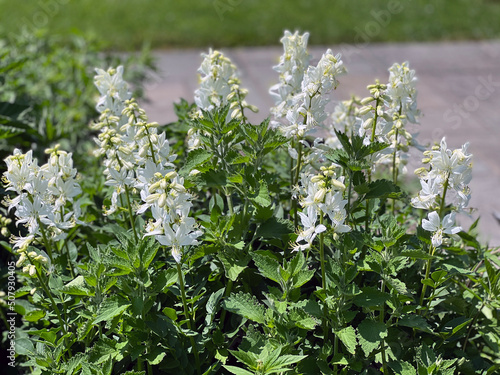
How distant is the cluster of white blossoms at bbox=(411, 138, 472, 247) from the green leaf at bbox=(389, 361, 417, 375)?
1.27 feet

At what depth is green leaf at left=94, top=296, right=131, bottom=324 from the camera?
1.86 meters

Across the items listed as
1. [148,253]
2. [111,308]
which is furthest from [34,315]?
[148,253]

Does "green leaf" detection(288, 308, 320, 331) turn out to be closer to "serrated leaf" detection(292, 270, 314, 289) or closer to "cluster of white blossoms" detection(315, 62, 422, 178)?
"serrated leaf" detection(292, 270, 314, 289)

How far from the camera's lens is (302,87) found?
2.09 metres

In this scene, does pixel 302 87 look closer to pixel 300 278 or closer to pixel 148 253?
pixel 300 278

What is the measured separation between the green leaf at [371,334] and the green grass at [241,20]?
20.3 feet

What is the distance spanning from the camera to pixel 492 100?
21.0 feet

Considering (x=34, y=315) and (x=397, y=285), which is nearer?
(x=397, y=285)

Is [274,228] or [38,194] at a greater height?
[38,194]

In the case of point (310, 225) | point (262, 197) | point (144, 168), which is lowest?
point (310, 225)

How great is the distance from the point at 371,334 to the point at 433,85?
524 centimetres

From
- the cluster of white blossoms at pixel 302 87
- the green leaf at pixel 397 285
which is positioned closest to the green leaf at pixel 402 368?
the green leaf at pixel 397 285

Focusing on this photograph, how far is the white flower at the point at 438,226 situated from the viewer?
1975 millimetres

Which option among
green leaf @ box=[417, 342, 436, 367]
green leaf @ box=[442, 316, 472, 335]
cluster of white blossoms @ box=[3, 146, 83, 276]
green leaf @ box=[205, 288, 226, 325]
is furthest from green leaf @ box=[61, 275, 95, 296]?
green leaf @ box=[442, 316, 472, 335]
